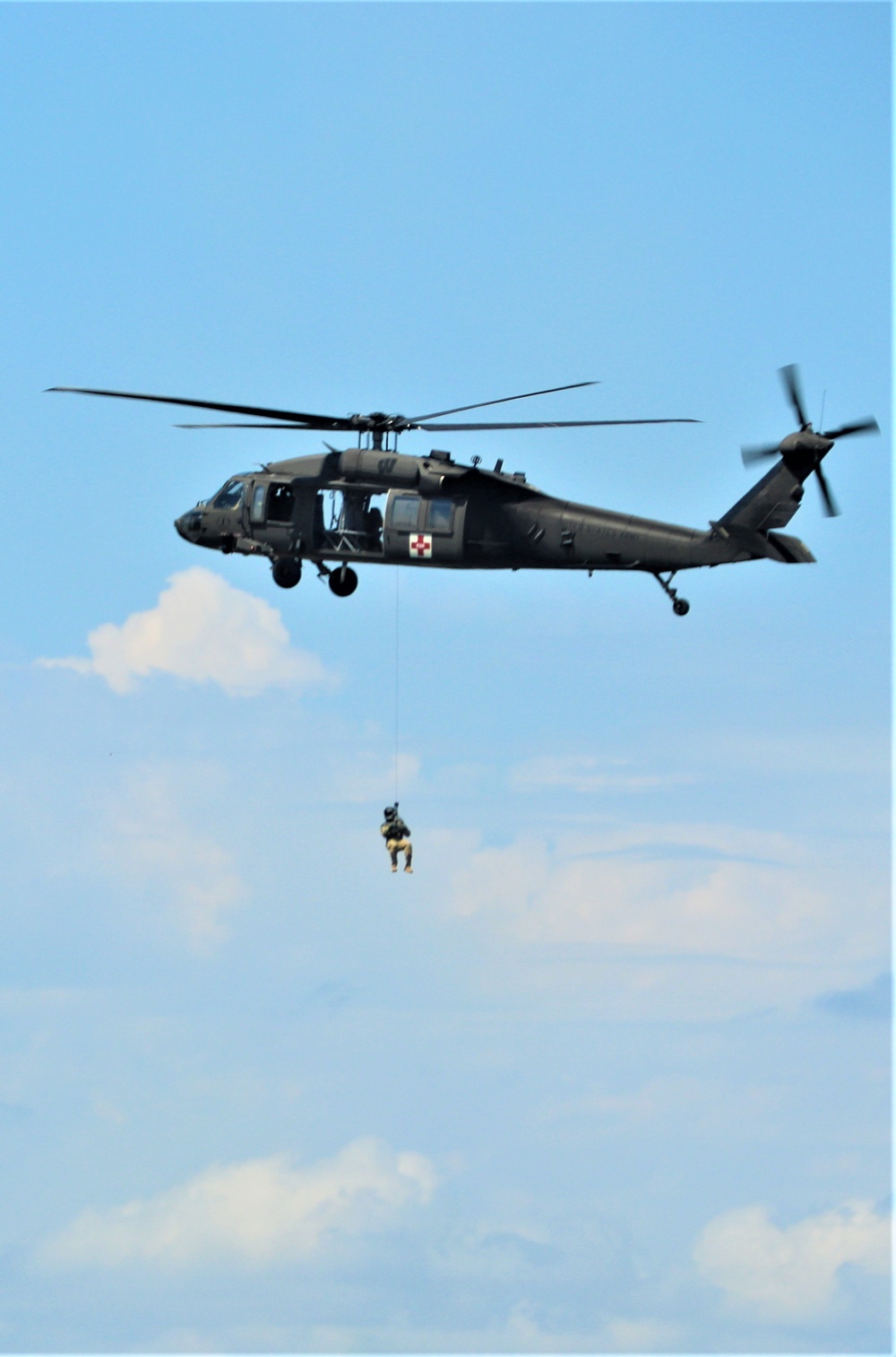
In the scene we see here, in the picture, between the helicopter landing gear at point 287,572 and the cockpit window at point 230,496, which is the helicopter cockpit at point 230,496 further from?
the helicopter landing gear at point 287,572

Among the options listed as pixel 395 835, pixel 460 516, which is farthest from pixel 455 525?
pixel 395 835

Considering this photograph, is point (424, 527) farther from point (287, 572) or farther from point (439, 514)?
point (287, 572)

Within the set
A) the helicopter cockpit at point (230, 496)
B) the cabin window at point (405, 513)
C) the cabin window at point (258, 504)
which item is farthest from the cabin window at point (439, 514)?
the helicopter cockpit at point (230, 496)

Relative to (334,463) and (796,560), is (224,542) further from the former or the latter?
(796,560)

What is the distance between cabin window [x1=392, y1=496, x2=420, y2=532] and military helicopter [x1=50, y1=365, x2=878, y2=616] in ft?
0.09

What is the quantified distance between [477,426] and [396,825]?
1286 centimetres

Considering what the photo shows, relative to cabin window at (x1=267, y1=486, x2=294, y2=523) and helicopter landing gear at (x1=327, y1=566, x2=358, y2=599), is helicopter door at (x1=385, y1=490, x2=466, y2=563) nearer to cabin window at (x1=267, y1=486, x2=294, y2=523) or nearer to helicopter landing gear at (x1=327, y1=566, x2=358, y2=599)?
helicopter landing gear at (x1=327, y1=566, x2=358, y2=599)

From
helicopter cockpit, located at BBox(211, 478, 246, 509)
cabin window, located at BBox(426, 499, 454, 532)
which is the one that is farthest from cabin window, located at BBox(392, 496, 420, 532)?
helicopter cockpit, located at BBox(211, 478, 246, 509)

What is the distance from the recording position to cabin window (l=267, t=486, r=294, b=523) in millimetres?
70562

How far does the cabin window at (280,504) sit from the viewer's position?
70.6 metres

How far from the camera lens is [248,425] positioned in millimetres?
69375

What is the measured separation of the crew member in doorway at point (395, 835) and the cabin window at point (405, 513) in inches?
345

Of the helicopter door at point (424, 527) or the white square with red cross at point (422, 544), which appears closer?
the helicopter door at point (424, 527)

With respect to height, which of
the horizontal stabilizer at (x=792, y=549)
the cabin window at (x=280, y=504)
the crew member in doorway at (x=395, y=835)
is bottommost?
the crew member in doorway at (x=395, y=835)
